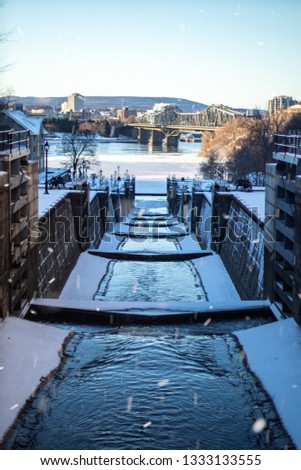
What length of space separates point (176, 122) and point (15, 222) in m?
143

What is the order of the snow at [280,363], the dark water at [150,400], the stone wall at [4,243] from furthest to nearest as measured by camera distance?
1. the stone wall at [4,243]
2. the snow at [280,363]
3. the dark water at [150,400]

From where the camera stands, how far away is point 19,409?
1000 cm

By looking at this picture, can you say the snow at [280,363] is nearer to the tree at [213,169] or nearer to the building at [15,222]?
the building at [15,222]

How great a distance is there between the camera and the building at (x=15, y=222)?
1366cm

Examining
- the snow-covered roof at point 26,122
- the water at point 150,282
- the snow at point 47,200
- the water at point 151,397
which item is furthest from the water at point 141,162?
the water at point 151,397

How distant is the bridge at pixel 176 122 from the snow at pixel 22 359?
101 m

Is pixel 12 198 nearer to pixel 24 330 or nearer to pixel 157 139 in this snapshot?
pixel 24 330

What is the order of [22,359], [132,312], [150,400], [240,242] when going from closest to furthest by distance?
[150,400] < [22,359] < [132,312] < [240,242]

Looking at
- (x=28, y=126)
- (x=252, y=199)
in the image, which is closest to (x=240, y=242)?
(x=252, y=199)

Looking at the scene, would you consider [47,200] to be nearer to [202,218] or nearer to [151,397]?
[151,397]

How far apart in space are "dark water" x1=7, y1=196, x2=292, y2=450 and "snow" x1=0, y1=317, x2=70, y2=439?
0.69 feet

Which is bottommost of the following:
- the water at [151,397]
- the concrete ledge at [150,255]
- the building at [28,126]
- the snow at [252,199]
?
the concrete ledge at [150,255]

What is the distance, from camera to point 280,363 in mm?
11820
